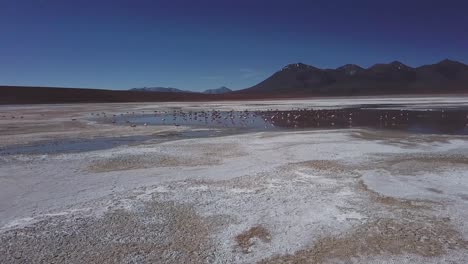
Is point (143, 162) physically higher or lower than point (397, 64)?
lower

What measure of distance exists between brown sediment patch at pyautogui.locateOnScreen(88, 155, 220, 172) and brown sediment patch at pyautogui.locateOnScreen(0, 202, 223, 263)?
3.14 meters

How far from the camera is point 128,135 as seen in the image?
51.6 ft

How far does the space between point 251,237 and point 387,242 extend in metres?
1.63

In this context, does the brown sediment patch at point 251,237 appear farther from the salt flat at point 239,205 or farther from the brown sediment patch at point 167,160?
the brown sediment patch at point 167,160

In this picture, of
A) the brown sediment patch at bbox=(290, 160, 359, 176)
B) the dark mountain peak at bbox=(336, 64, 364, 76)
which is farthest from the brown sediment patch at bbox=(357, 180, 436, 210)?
the dark mountain peak at bbox=(336, 64, 364, 76)

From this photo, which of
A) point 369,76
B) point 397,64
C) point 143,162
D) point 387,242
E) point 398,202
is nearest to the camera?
point 387,242

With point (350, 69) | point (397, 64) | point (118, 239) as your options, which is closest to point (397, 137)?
point (118, 239)

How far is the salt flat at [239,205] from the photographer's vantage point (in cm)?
475

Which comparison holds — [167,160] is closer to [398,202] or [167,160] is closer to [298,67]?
[398,202]

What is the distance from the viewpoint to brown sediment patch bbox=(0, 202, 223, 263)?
4.64 metres

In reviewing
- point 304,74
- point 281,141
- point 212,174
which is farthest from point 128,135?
point 304,74

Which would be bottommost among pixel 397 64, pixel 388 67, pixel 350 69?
pixel 350 69

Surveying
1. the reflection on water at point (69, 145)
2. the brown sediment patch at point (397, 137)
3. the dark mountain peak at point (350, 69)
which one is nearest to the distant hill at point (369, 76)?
the dark mountain peak at point (350, 69)

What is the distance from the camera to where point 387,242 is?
4.88 m
